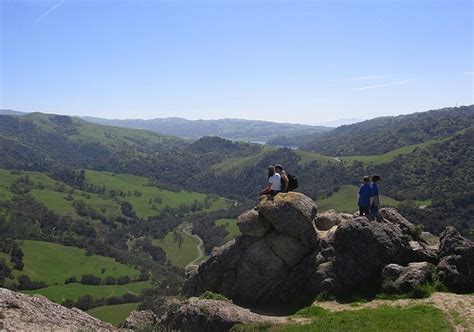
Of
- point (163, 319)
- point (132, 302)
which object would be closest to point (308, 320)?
point (163, 319)

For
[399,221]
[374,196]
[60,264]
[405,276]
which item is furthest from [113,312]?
[405,276]

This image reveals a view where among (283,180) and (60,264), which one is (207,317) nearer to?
(283,180)

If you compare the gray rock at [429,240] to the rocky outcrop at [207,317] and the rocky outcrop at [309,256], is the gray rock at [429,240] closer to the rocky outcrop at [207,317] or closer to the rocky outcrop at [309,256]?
the rocky outcrop at [309,256]

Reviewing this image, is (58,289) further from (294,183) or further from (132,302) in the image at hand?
(294,183)

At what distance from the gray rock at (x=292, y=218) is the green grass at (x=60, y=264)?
15600 centimetres

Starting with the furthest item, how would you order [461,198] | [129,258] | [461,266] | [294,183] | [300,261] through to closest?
[129,258] < [461,198] < [294,183] < [300,261] < [461,266]

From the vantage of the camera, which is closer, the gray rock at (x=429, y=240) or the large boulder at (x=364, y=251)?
the large boulder at (x=364, y=251)

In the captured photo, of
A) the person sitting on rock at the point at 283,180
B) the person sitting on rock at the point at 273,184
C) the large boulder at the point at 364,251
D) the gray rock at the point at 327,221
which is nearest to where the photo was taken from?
the large boulder at the point at 364,251

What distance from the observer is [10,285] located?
490 ft

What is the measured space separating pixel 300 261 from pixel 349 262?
347 centimetres

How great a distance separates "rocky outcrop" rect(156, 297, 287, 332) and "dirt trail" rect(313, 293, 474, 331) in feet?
11.9

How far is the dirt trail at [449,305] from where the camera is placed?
20547 millimetres

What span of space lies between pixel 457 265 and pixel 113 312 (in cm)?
13005

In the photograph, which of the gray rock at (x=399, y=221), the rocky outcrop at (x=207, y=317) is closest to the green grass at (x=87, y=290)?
the rocky outcrop at (x=207, y=317)
